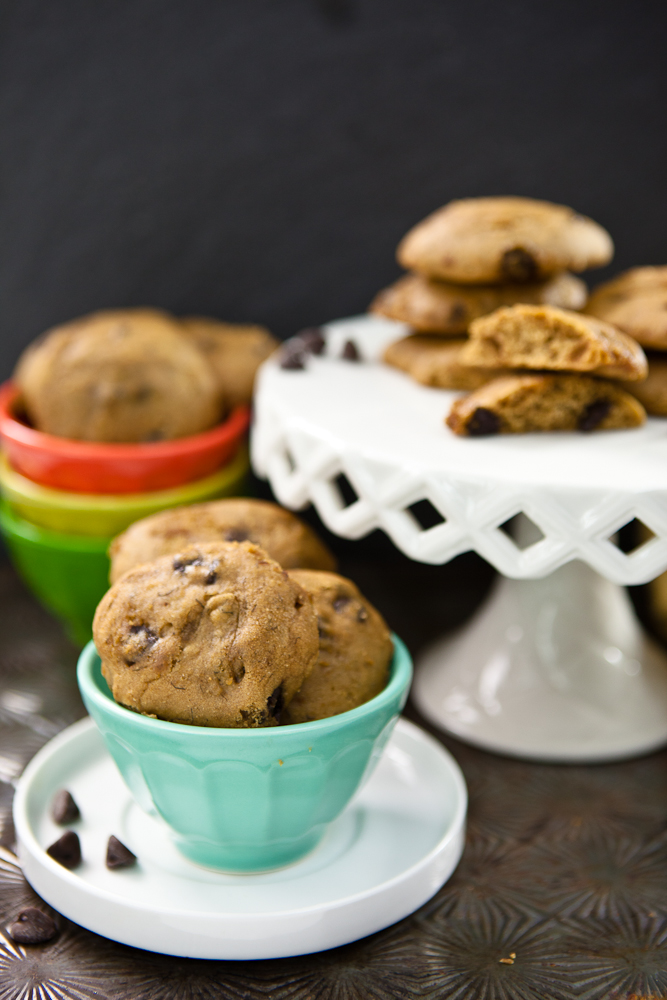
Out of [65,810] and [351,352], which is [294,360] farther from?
[65,810]

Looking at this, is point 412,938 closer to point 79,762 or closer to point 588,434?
point 79,762

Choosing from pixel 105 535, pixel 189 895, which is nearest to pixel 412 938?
pixel 189 895

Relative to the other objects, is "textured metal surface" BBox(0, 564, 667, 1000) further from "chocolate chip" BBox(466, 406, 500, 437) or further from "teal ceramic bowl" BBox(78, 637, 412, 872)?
"chocolate chip" BBox(466, 406, 500, 437)

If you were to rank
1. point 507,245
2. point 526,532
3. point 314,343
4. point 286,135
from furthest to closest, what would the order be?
point 286,135
point 314,343
point 526,532
point 507,245

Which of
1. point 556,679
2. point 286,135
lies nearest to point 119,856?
point 556,679

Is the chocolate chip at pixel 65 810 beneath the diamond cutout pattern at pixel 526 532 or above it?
above

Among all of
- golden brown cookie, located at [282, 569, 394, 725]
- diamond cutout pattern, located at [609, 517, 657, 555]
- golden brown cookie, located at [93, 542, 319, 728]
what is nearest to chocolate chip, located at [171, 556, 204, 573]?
golden brown cookie, located at [93, 542, 319, 728]

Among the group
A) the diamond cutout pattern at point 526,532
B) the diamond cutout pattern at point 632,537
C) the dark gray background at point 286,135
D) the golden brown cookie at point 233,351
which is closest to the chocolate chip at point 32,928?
the diamond cutout pattern at point 526,532

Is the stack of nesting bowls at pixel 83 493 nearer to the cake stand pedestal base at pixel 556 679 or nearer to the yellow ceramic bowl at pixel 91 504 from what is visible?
the yellow ceramic bowl at pixel 91 504
